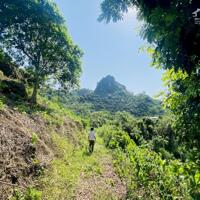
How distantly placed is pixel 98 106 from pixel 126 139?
100.0m

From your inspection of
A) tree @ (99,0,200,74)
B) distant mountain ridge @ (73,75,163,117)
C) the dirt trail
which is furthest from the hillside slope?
distant mountain ridge @ (73,75,163,117)

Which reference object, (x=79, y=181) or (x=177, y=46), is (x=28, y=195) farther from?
(x=177, y=46)

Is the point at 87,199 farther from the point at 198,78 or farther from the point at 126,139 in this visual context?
the point at 126,139

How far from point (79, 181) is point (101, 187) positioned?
0.92m

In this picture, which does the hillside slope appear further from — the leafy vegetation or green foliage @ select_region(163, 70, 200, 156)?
green foliage @ select_region(163, 70, 200, 156)

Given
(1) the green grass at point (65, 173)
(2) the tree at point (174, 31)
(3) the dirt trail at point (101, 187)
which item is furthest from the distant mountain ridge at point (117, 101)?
(2) the tree at point (174, 31)

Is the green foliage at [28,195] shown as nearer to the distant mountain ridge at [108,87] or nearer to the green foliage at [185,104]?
the green foliage at [185,104]

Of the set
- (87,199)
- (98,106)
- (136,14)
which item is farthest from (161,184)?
(98,106)

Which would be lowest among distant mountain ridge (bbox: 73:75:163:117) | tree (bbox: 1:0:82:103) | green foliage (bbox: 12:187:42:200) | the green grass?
green foliage (bbox: 12:187:42:200)

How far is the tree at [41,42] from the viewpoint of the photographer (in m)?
25.4

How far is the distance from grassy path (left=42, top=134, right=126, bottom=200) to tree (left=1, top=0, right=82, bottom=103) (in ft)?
37.8

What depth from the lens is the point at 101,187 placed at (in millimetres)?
11578

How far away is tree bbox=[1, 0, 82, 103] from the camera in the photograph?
83.3ft

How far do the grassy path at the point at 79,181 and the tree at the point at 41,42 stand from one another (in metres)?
11.5
